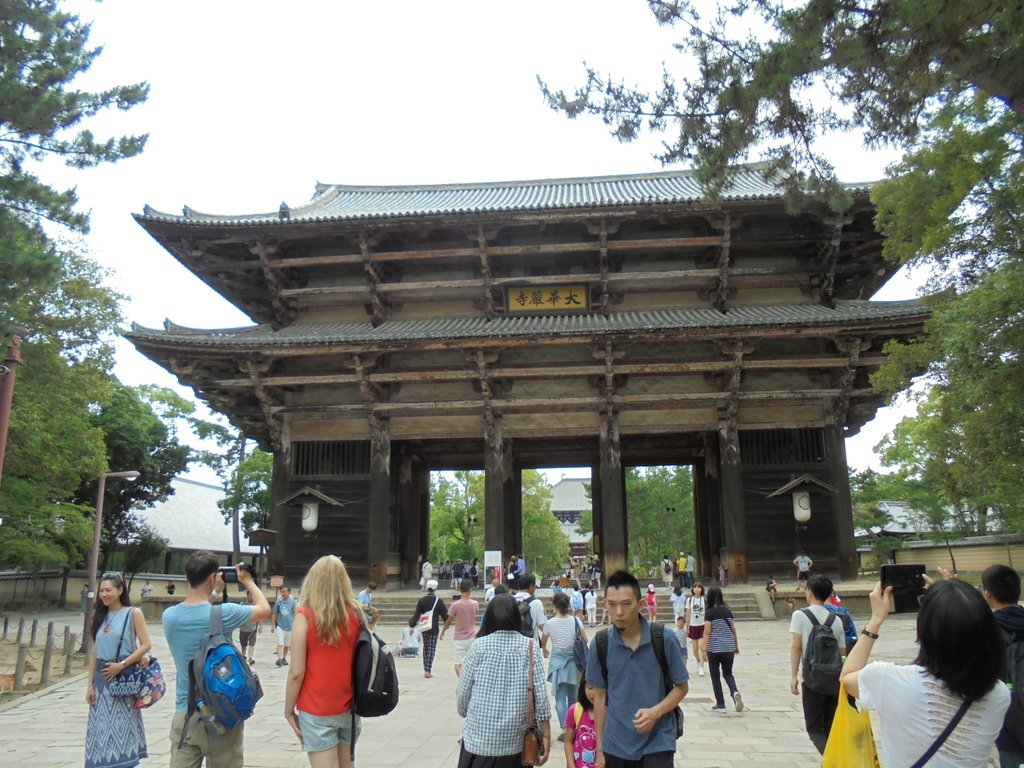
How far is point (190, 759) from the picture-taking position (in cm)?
409

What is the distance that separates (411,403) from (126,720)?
14241mm

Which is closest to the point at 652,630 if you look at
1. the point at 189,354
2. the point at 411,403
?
the point at 411,403

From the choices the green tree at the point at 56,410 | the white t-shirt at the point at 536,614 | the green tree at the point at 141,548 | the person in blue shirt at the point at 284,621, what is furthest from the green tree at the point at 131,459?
the white t-shirt at the point at 536,614

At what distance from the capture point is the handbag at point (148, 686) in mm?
4715

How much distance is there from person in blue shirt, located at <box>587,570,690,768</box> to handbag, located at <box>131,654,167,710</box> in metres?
2.92

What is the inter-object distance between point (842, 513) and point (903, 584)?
15346 mm

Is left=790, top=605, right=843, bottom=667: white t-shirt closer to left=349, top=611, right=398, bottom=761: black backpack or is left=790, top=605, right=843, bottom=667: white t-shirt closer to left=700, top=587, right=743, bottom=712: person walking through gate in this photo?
left=700, top=587, right=743, bottom=712: person walking through gate

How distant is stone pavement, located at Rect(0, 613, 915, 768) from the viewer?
6.65m

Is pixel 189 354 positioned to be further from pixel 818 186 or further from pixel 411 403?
pixel 818 186

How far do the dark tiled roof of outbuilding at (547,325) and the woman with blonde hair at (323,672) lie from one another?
43.7 feet

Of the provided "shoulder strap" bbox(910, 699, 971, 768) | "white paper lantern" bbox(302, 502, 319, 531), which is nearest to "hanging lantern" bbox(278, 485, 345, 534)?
"white paper lantern" bbox(302, 502, 319, 531)

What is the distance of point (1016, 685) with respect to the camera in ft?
12.4

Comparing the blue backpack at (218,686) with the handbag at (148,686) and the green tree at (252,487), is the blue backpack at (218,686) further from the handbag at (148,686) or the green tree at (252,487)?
the green tree at (252,487)

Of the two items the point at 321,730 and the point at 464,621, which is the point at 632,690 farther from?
the point at 464,621
